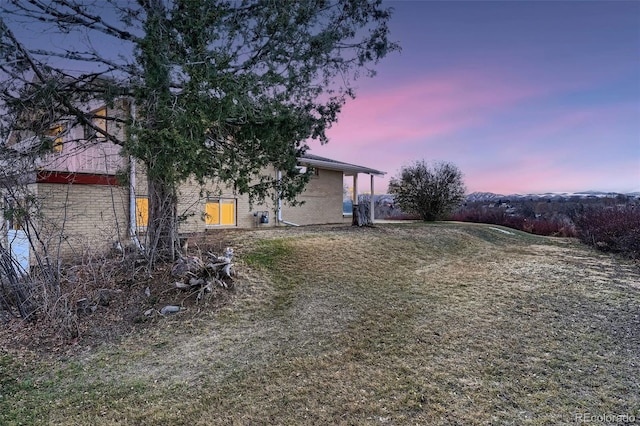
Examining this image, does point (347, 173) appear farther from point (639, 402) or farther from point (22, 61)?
point (639, 402)

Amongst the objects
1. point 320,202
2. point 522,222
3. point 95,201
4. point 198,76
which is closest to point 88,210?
point 95,201

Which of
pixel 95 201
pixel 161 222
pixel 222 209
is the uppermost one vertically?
pixel 95 201

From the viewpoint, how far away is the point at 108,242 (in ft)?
23.4

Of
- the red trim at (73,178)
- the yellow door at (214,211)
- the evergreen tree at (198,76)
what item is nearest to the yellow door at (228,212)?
the yellow door at (214,211)

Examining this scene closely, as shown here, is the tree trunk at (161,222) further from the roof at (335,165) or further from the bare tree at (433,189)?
the bare tree at (433,189)

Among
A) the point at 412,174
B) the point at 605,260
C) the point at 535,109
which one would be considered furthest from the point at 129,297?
the point at 412,174

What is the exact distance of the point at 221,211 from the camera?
12508 millimetres

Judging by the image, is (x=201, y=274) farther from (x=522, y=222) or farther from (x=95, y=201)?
(x=522, y=222)

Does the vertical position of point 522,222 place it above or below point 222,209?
below

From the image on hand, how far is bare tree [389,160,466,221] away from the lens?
19516 mm

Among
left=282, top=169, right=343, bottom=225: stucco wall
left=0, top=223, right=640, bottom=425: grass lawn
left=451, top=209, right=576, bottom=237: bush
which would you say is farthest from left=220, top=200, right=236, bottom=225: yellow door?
left=451, top=209, right=576, bottom=237: bush

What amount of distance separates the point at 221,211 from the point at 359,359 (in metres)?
9.67

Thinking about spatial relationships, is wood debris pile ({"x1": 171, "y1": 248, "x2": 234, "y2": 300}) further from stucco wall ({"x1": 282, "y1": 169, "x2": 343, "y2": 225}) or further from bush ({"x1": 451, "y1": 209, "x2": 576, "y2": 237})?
bush ({"x1": 451, "y1": 209, "x2": 576, "y2": 237})

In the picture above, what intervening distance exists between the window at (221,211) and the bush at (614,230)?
1290 centimetres
